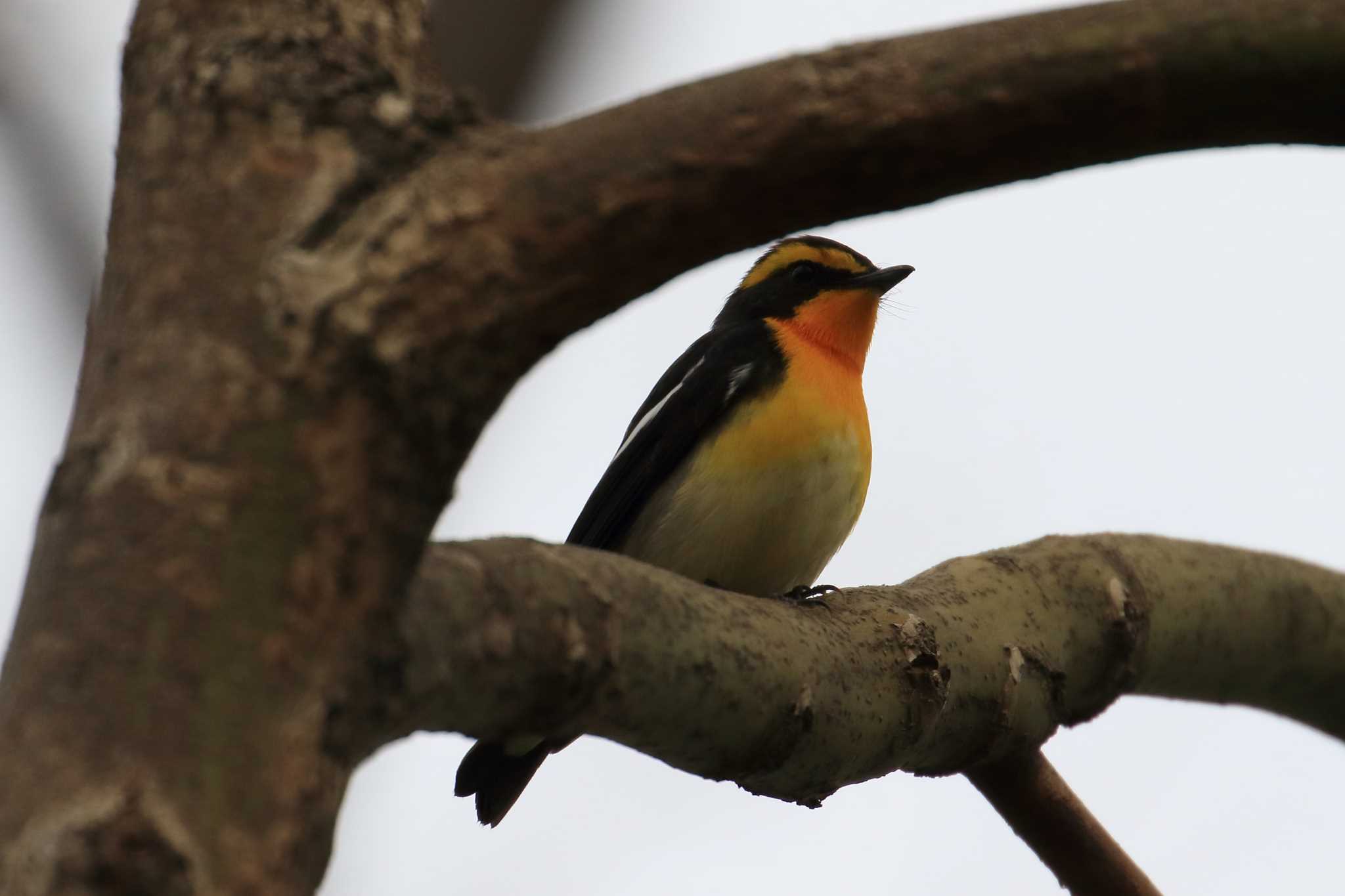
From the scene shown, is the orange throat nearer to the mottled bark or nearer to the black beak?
the black beak

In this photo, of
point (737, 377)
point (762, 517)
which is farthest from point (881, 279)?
point (762, 517)

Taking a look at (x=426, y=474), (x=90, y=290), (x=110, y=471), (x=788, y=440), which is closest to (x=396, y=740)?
(x=426, y=474)

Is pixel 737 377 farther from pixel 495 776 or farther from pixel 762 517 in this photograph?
pixel 495 776

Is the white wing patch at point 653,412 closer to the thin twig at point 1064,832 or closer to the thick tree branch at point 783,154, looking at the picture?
the thin twig at point 1064,832

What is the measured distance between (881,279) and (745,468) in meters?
1.23

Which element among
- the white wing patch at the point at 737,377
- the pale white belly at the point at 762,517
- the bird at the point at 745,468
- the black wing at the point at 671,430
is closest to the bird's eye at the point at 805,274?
the bird at the point at 745,468

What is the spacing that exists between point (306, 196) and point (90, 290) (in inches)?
28.9

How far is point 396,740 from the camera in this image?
6.34 ft

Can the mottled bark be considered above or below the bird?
below

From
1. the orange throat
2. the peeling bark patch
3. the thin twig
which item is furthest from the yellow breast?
the peeling bark patch

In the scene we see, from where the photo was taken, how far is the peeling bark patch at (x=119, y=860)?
54.4 inches

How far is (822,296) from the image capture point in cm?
562

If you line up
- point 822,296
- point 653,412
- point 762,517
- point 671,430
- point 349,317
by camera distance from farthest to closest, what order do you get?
point 822,296 → point 653,412 → point 671,430 → point 762,517 → point 349,317

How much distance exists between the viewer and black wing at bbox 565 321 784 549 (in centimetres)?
491
